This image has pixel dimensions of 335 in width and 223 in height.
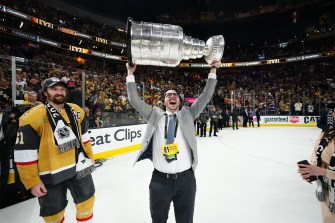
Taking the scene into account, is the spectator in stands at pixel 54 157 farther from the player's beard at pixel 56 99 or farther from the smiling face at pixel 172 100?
the smiling face at pixel 172 100

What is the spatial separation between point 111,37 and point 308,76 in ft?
80.2

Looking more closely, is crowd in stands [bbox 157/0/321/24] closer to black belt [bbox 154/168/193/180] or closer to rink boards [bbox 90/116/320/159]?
rink boards [bbox 90/116/320/159]

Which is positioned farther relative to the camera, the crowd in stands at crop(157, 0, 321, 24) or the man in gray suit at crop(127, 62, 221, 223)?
the crowd in stands at crop(157, 0, 321, 24)

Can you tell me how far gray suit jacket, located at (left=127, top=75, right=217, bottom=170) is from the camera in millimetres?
1812

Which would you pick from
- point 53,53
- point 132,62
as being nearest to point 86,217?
point 132,62

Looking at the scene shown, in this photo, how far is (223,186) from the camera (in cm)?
365

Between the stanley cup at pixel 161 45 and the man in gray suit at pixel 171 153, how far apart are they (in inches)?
7.1

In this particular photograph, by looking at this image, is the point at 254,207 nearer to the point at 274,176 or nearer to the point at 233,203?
the point at 233,203

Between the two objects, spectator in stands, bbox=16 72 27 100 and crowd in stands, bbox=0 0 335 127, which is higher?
crowd in stands, bbox=0 0 335 127

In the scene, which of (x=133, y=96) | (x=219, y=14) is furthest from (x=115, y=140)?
(x=219, y=14)

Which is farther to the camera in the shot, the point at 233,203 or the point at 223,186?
the point at 223,186

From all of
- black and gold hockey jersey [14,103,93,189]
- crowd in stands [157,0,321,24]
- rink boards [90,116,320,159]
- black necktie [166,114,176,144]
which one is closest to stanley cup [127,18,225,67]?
black necktie [166,114,176,144]

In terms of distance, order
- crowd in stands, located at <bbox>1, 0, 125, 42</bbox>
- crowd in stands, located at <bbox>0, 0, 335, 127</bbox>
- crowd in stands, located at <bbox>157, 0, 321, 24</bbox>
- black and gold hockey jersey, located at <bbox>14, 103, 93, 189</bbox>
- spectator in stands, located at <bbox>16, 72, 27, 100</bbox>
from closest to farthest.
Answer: black and gold hockey jersey, located at <bbox>14, 103, 93, 189</bbox> < spectator in stands, located at <bbox>16, 72, 27, 100</bbox> < crowd in stands, located at <bbox>0, 0, 335, 127</bbox> < crowd in stands, located at <bbox>1, 0, 125, 42</bbox> < crowd in stands, located at <bbox>157, 0, 321, 24</bbox>

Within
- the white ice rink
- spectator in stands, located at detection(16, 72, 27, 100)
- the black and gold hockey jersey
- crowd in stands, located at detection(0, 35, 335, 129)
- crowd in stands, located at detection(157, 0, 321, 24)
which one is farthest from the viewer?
crowd in stands, located at detection(157, 0, 321, 24)
